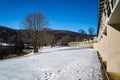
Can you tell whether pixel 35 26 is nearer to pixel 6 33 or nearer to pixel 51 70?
pixel 51 70

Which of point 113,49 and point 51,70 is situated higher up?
point 113,49

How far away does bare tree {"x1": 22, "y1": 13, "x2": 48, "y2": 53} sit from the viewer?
110 ft

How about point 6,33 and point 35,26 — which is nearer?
point 35,26

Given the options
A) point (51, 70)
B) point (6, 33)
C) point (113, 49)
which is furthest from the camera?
point (6, 33)

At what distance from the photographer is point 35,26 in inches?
1367

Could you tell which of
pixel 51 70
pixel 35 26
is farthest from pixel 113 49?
pixel 35 26

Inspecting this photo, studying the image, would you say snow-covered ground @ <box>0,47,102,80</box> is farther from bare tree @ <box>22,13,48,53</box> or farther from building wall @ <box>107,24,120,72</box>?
bare tree @ <box>22,13,48,53</box>

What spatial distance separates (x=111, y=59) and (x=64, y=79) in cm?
346

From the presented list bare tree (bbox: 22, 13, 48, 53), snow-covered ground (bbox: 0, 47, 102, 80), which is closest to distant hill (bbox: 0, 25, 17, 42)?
bare tree (bbox: 22, 13, 48, 53)

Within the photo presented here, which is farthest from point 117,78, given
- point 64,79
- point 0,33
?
point 0,33

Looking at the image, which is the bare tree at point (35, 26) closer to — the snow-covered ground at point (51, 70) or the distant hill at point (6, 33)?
the snow-covered ground at point (51, 70)

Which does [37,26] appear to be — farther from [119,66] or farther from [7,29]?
[7,29]

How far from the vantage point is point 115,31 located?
9.98 m

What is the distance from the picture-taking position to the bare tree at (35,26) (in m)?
33.6
